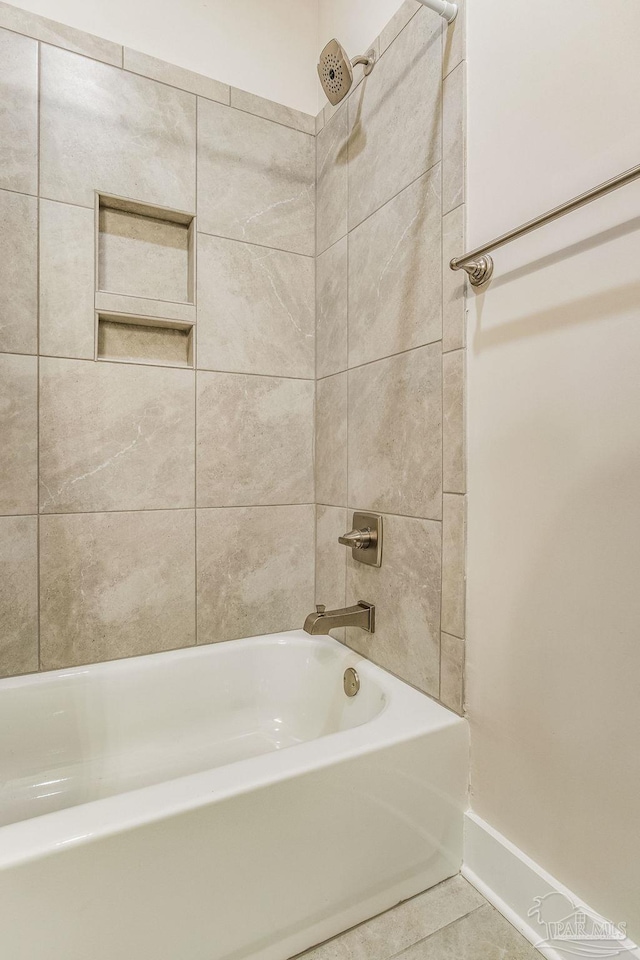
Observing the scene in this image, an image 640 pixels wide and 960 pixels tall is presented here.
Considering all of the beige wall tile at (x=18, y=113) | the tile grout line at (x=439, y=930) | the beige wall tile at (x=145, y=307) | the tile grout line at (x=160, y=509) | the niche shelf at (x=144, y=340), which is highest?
the beige wall tile at (x=18, y=113)

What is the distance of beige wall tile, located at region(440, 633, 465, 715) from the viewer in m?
1.19

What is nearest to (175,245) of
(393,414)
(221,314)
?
(221,314)

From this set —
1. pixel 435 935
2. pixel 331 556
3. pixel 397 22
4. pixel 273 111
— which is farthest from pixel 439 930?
pixel 273 111

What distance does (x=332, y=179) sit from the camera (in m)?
1.71

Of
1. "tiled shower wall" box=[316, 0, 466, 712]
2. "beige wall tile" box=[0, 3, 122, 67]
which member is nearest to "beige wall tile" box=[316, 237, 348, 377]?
"tiled shower wall" box=[316, 0, 466, 712]

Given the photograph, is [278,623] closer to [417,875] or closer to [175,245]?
[417,875]

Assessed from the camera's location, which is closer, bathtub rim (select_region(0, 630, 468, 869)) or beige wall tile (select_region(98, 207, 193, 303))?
bathtub rim (select_region(0, 630, 468, 869))

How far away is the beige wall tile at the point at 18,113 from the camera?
4.44ft

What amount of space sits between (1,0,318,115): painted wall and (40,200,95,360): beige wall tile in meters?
0.56

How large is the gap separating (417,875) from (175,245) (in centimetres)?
183

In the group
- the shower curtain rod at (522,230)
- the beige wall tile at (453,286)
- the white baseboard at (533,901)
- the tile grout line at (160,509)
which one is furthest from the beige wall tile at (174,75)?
the white baseboard at (533,901)

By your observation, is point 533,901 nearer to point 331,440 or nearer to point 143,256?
point 331,440

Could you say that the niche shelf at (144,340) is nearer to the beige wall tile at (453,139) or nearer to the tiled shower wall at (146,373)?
the tiled shower wall at (146,373)

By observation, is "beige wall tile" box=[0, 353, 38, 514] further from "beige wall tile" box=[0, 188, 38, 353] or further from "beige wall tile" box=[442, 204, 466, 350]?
"beige wall tile" box=[442, 204, 466, 350]
